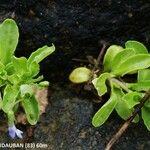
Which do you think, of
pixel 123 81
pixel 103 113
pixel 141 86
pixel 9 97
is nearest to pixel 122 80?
pixel 123 81

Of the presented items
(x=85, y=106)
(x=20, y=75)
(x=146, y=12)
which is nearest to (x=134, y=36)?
(x=146, y=12)

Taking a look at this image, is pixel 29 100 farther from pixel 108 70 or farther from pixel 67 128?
pixel 108 70

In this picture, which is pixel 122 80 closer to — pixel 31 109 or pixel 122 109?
pixel 122 109

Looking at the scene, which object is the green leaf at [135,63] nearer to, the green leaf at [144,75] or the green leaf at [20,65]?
the green leaf at [144,75]

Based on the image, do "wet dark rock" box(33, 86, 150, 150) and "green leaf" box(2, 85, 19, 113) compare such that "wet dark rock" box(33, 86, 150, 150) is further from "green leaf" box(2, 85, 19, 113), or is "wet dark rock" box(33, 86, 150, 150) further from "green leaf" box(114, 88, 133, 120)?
"green leaf" box(2, 85, 19, 113)

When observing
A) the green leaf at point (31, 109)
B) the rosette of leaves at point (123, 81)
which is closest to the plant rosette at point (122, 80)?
the rosette of leaves at point (123, 81)

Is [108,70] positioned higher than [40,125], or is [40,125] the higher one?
[108,70]

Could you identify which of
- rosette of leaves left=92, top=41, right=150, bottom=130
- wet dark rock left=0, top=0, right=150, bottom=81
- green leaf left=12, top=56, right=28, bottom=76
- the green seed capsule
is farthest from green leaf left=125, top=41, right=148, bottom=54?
green leaf left=12, top=56, right=28, bottom=76
